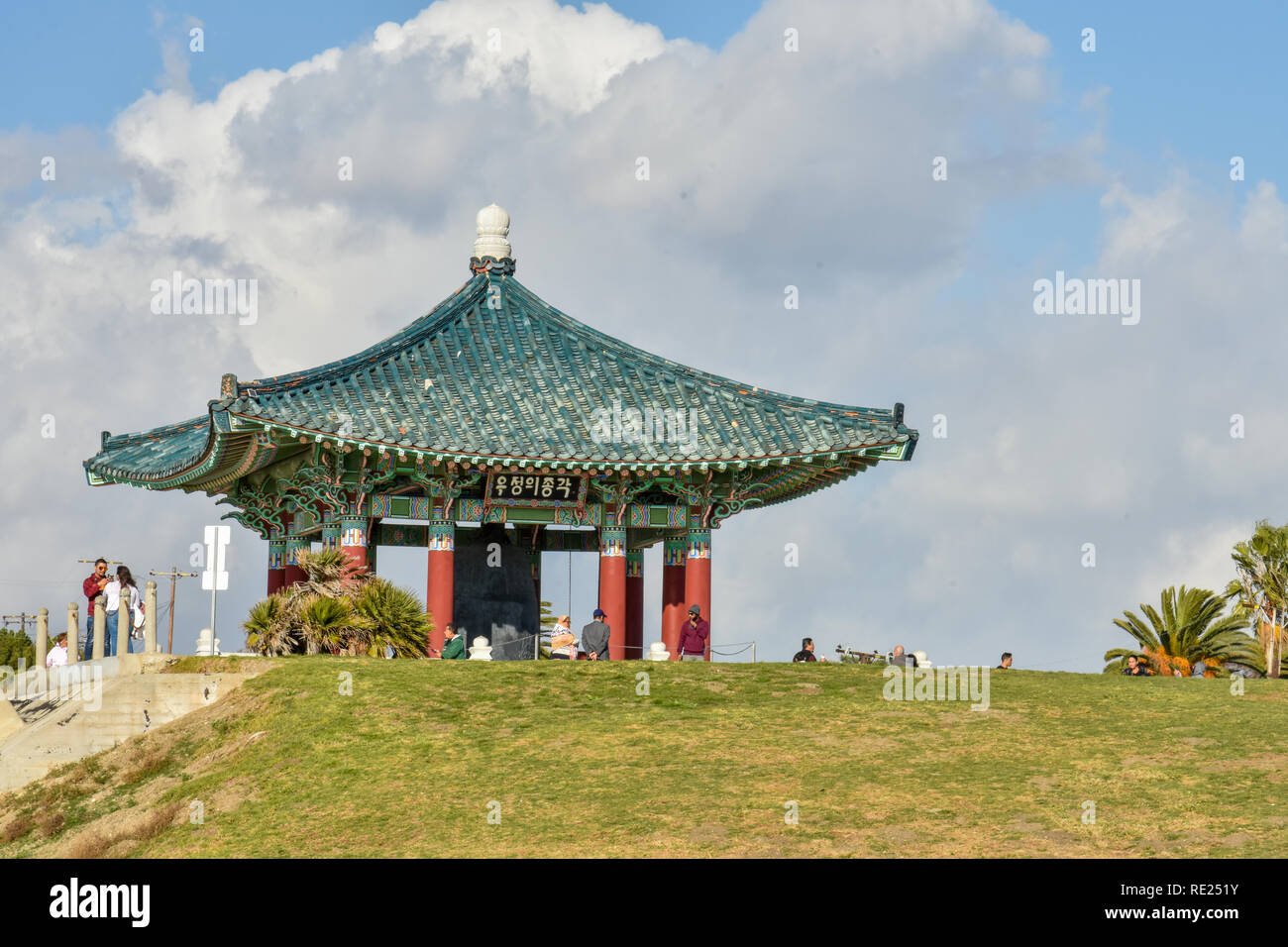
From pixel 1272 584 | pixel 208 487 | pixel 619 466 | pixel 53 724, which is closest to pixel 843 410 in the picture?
pixel 619 466

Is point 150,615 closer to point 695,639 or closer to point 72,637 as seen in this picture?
point 72,637

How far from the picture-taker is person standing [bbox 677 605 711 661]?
35156 millimetres

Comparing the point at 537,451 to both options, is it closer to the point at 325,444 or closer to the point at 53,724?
the point at 325,444

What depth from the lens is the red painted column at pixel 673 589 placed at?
38.9 m

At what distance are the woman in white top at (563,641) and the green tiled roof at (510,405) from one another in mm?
3680

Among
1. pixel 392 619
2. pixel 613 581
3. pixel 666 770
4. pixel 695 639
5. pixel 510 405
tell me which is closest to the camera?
pixel 666 770

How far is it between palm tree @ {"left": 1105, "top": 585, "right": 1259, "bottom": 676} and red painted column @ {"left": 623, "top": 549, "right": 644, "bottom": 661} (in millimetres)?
17154

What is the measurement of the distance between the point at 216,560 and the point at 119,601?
2.50 metres

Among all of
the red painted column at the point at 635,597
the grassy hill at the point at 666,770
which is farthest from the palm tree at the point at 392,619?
the red painted column at the point at 635,597

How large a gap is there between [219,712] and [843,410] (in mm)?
16017

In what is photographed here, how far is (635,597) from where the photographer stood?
4125 centimetres

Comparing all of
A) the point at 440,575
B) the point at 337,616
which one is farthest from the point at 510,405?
the point at 337,616

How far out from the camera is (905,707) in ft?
91.1

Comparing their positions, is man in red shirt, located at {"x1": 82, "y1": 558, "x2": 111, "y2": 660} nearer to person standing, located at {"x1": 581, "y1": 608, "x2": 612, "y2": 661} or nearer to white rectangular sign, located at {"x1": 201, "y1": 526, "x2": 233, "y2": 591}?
white rectangular sign, located at {"x1": 201, "y1": 526, "x2": 233, "y2": 591}
